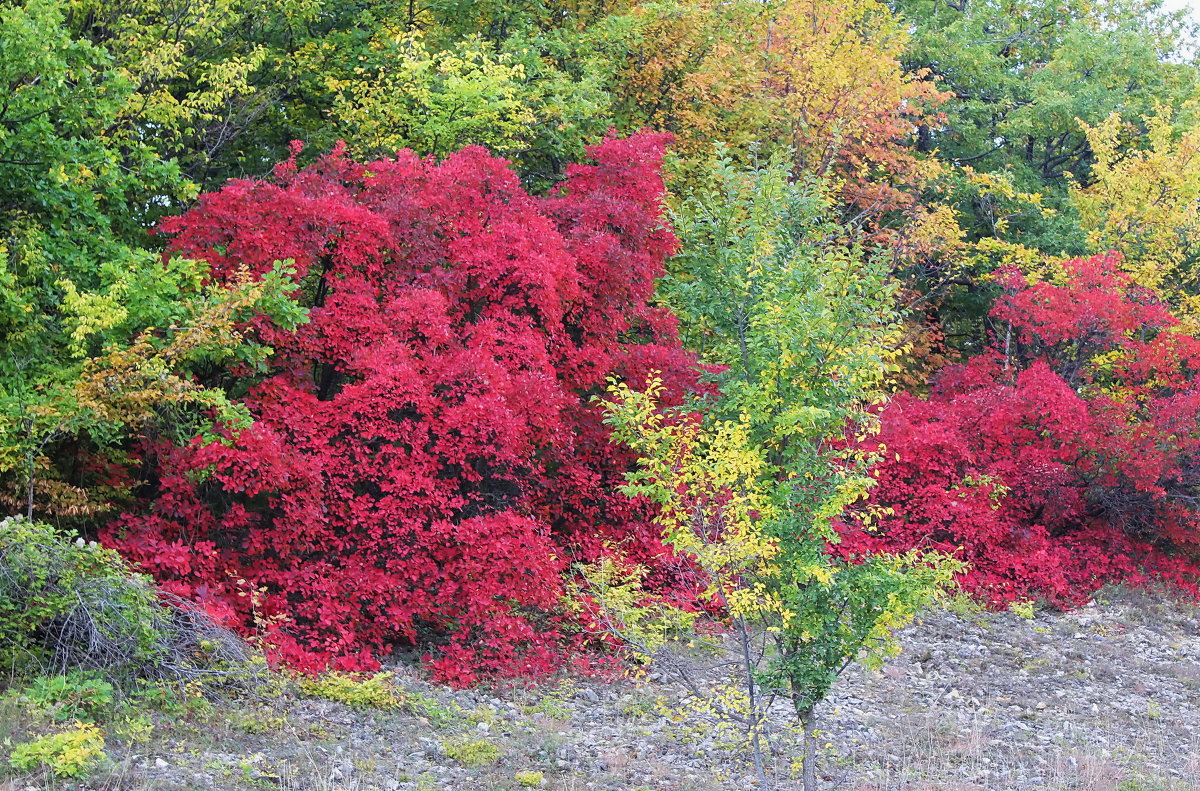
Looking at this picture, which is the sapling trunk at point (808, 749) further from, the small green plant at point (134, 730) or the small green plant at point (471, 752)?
the small green plant at point (134, 730)

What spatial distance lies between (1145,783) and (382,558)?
7.07 m

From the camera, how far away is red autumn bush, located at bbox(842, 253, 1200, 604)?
48.4ft

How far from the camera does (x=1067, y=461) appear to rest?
1567cm

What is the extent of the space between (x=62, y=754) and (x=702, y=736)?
5.21 meters

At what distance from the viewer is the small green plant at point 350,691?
9.05 meters

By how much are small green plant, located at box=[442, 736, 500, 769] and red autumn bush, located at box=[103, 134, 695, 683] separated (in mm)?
1363

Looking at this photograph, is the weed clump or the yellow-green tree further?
the yellow-green tree

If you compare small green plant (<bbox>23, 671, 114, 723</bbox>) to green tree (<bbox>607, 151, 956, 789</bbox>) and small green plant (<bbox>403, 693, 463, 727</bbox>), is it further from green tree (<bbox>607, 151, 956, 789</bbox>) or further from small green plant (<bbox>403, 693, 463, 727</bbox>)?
green tree (<bbox>607, 151, 956, 789</bbox>)

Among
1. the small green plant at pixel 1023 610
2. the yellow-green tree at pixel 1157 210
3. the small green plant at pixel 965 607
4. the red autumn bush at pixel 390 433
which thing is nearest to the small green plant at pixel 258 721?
the red autumn bush at pixel 390 433

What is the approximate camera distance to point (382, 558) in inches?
406

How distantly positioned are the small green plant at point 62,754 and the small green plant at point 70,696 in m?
0.44

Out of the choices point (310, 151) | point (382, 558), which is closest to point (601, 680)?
point (382, 558)

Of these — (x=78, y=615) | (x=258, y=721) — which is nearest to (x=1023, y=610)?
(x=258, y=721)

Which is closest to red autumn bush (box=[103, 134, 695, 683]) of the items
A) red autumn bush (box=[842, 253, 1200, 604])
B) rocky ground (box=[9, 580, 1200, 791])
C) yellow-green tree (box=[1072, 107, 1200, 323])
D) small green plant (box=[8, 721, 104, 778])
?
rocky ground (box=[9, 580, 1200, 791])
